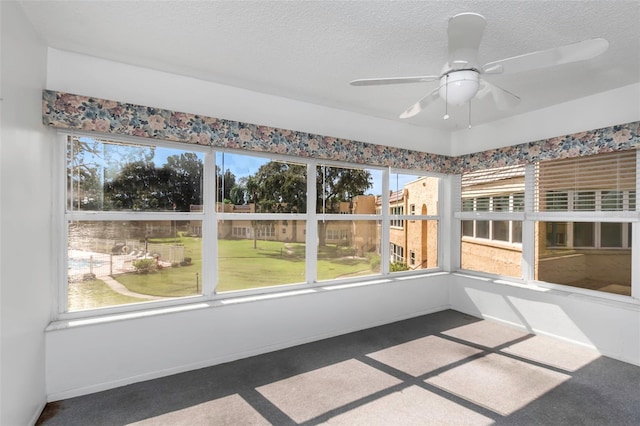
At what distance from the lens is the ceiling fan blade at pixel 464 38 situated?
62.4 inches

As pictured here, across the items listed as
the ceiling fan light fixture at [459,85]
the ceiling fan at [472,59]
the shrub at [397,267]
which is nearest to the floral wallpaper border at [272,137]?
the shrub at [397,267]

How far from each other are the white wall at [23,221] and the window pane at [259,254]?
4.40ft

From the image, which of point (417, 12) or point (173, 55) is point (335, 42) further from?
point (173, 55)

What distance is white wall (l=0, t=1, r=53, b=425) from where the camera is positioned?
1.80 m

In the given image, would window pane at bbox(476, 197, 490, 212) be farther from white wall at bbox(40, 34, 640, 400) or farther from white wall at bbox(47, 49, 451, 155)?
white wall at bbox(47, 49, 451, 155)

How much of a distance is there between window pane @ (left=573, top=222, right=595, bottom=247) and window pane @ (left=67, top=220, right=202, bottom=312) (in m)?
3.96

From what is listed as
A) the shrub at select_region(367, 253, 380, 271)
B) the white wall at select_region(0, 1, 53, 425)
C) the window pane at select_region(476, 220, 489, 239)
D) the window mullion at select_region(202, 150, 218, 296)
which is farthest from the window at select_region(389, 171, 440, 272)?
the white wall at select_region(0, 1, 53, 425)

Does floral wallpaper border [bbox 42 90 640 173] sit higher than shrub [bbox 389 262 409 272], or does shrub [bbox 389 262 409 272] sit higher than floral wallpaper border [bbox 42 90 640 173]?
floral wallpaper border [bbox 42 90 640 173]

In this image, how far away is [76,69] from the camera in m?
2.52

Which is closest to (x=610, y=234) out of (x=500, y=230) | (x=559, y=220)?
(x=559, y=220)

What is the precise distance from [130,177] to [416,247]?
3642mm

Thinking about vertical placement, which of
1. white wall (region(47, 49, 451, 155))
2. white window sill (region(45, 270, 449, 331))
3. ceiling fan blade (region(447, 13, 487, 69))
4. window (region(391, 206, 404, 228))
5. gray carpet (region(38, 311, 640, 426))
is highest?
white wall (region(47, 49, 451, 155))

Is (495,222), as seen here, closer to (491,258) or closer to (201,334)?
(491,258)

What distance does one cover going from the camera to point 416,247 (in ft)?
15.5
